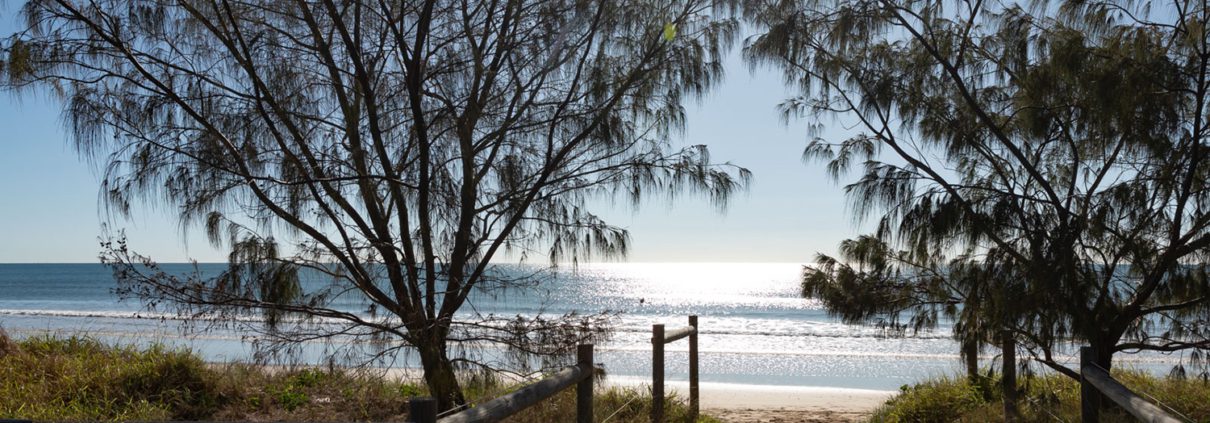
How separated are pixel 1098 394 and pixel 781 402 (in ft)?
24.4

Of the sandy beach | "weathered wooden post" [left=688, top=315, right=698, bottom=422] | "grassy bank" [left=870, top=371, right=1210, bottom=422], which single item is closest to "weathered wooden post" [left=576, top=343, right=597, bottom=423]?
"weathered wooden post" [left=688, top=315, right=698, bottom=422]

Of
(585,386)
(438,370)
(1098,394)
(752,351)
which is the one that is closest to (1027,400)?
→ (1098,394)

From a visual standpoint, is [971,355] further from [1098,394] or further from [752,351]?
[752,351]

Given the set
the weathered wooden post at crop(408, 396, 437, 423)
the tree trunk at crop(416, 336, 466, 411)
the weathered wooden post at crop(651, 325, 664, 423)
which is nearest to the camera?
the weathered wooden post at crop(408, 396, 437, 423)

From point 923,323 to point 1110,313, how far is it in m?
1.42

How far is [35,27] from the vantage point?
18.3 feet

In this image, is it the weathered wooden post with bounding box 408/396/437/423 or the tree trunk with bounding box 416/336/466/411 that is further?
the tree trunk with bounding box 416/336/466/411

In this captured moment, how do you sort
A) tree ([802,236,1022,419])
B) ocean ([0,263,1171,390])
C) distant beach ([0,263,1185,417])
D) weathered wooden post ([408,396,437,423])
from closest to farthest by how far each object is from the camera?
weathered wooden post ([408,396,437,423]) → tree ([802,236,1022,419]) → distant beach ([0,263,1185,417]) → ocean ([0,263,1171,390])

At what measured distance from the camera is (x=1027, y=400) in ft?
22.6

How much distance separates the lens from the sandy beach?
927cm

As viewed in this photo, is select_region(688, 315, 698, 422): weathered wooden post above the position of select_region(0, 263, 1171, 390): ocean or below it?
above

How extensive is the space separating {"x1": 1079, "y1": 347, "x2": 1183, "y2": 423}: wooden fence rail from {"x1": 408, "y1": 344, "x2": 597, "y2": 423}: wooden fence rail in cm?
246

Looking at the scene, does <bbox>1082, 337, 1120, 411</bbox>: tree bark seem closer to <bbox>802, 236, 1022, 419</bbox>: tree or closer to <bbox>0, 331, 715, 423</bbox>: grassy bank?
<bbox>802, 236, 1022, 419</bbox>: tree

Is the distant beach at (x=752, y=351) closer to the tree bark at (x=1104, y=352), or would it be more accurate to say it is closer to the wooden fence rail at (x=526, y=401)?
the wooden fence rail at (x=526, y=401)
